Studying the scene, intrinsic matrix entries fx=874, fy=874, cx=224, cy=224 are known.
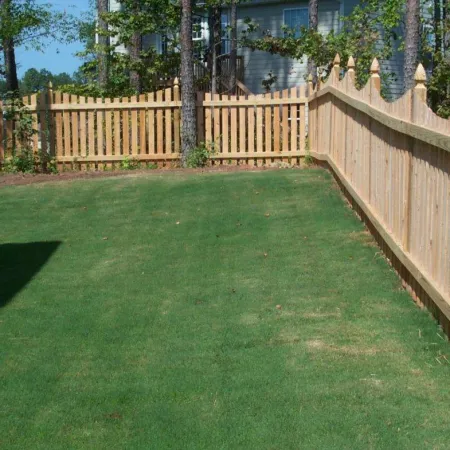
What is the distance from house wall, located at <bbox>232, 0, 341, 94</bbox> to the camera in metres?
28.3

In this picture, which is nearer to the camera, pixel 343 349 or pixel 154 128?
pixel 343 349

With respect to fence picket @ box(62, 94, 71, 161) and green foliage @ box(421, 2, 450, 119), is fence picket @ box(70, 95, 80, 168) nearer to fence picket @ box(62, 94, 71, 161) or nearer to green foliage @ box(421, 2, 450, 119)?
fence picket @ box(62, 94, 71, 161)

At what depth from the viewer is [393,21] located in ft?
71.2

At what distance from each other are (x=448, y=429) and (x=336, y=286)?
3.03 metres

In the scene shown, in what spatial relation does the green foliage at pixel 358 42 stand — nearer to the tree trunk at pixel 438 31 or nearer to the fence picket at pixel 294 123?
the tree trunk at pixel 438 31

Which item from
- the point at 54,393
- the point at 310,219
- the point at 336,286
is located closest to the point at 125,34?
the point at 310,219

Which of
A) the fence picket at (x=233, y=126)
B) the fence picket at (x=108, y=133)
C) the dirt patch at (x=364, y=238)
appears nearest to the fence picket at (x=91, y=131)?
the fence picket at (x=108, y=133)

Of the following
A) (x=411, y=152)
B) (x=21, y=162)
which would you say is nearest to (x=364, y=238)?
(x=411, y=152)

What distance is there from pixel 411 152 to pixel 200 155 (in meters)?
10.3

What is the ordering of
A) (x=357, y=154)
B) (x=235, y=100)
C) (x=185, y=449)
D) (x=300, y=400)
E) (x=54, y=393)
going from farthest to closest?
1. (x=235, y=100)
2. (x=357, y=154)
3. (x=54, y=393)
4. (x=300, y=400)
5. (x=185, y=449)

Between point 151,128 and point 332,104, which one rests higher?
point 332,104

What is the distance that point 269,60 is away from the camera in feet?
94.0

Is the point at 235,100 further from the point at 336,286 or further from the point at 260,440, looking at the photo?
the point at 260,440

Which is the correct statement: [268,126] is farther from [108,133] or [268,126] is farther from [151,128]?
[108,133]
